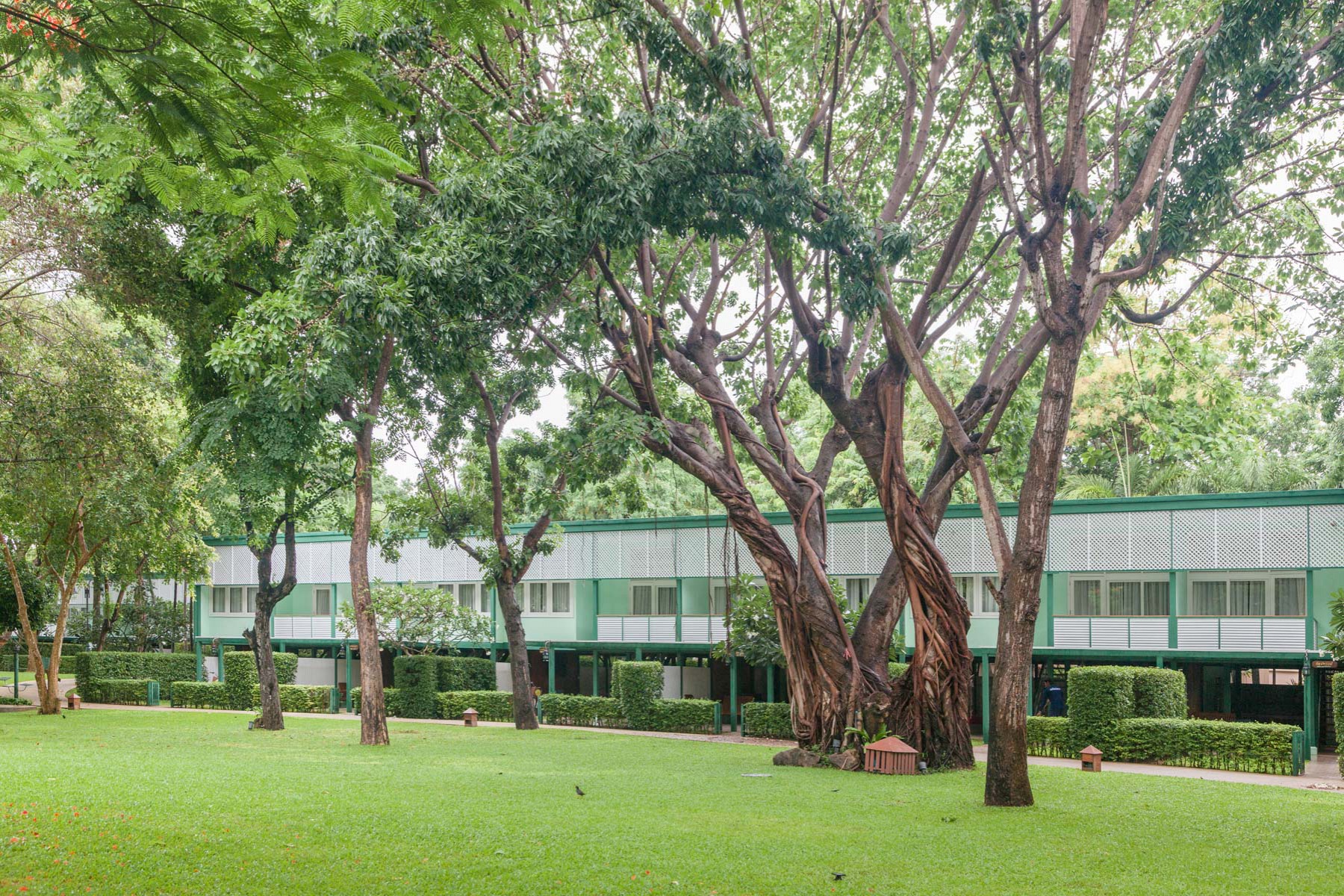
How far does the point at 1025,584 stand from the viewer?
41.9ft

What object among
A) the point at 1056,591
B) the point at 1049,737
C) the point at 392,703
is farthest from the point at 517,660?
the point at 1056,591

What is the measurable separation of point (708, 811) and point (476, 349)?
6562 millimetres

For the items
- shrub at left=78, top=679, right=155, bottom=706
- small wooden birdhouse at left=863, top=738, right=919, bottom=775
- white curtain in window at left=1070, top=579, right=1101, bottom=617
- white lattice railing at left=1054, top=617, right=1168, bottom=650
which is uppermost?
white curtain in window at left=1070, top=579, right=1101, bottom=617

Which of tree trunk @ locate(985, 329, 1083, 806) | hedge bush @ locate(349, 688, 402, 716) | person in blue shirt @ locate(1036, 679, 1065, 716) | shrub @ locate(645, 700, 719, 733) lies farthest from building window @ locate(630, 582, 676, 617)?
tree trunk @ locate(985, 329, 1083, 806)

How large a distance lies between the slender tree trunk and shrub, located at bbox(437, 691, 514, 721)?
7.12ft

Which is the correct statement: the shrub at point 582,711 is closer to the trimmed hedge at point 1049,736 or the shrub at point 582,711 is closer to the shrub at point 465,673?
the shrub at point 465,673

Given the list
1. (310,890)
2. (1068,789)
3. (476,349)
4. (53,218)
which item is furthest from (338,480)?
(310,890)

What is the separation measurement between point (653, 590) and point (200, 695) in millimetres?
13072

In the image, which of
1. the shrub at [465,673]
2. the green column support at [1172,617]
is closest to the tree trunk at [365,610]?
the shrub at [465,673]

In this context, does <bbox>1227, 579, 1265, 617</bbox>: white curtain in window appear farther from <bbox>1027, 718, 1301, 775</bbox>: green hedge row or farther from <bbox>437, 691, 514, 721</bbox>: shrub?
<bbox>437, 691, 514, 721</bbox>: shrub

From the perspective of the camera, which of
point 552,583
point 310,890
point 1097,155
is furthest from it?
point 552,583

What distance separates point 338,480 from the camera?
76.0 feet

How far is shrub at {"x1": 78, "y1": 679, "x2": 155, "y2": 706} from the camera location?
114ft

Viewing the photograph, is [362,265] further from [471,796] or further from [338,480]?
[338,480]
